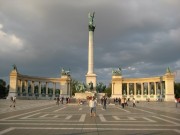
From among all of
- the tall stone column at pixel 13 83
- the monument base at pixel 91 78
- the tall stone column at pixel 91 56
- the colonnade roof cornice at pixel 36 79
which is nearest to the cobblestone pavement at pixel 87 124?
the monument base at pixel 91 78

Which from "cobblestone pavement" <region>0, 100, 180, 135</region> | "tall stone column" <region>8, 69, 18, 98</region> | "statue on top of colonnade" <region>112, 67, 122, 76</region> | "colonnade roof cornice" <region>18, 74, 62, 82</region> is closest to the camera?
"cobblestone pavement" <region>0, 100, 180, 135</region>

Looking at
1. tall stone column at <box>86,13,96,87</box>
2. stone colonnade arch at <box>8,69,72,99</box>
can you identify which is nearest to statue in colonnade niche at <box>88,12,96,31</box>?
tall stone column at <box>86,13,96,87</box>

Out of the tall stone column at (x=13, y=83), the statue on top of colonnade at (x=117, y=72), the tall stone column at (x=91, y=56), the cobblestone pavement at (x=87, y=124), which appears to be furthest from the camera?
the statue on top of colonnade at (x=117, y=72)

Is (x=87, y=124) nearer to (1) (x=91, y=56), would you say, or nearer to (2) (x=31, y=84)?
(1) (x=91, y=56)

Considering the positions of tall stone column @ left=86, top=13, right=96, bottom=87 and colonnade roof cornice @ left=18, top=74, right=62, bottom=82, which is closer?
tall stone column @ left=86, top=13, right=96, bottom=87

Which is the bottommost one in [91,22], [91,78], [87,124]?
[87,124]

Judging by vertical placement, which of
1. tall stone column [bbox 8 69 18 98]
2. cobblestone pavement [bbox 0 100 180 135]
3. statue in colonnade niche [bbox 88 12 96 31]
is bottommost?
cobblestone pavement [bbox 0 100 180 135]

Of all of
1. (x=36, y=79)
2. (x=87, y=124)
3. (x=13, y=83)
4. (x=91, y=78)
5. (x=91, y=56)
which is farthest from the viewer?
(x=36, y=79)

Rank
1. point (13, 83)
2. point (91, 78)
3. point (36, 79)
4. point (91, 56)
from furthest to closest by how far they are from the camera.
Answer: point (36, 79)
point (13, 83)
point (91, 56)
point (91, 78)

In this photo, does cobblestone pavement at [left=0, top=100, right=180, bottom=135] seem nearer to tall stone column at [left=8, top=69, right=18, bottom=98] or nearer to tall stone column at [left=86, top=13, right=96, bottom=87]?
tall stone column at [left=86, top=13, right=96, bottom=87]

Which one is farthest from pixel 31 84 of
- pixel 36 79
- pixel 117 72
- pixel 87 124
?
pixel 87 124

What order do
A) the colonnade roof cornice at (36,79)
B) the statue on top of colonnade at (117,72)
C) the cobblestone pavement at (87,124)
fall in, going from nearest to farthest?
the cobblestone pavement at (87,124), the colonnade roof cornice at (36,79), the statue on top of colonnade at (117,72)

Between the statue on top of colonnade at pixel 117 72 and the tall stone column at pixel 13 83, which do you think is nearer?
the tall stone column at pixel 13 83

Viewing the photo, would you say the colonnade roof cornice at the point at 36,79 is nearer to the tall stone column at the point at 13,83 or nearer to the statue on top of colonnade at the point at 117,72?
the tall stone column at the point at 13,83
